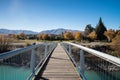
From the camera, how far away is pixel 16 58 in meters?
4.12

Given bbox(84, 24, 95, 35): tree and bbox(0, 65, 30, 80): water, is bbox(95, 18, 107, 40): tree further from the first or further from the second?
bbox(0, 65, 30, 80): water

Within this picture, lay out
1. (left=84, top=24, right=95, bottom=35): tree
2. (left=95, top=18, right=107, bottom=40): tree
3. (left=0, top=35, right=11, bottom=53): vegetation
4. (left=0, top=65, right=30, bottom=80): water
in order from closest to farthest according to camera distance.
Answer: (left=0, top=65, right=30, bottom=80): water
(left=0, top=35, right=11, bottom=53): vegetation
(left=95, top=18, right=107, bottom=40): tree
(left=84, top=24, right=95, bottom=35): tree

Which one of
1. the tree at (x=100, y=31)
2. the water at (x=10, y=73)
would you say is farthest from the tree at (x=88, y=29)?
the water at (x=10, y=73)

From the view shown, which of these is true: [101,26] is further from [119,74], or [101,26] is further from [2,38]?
[119,74]

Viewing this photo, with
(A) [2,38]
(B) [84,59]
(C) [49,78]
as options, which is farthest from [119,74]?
(A) [2,38]

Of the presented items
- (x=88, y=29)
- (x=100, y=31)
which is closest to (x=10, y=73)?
(x=100, y=31)

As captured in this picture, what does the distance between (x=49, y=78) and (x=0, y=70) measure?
121 inches

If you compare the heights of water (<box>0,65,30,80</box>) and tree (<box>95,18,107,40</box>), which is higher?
tree (<box>95,18,107,40</box>)

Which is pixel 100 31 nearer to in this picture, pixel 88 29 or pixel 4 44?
pixel 88 29

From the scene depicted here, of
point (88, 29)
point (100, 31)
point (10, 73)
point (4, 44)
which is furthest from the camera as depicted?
point (88, 29)

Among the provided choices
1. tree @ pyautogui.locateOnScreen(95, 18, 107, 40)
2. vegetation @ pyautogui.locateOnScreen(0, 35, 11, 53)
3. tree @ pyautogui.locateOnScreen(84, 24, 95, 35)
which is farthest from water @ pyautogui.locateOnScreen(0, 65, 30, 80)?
tree @ pyautogui.locateOnScreen(84, 24, 95, 35)

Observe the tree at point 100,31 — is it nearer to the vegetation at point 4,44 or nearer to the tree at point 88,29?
the tree at point 88,29

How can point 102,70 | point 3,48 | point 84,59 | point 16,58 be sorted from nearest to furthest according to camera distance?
point 102,70 → point 16,58 → point 84,59 → point 3,48

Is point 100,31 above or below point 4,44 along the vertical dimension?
above
